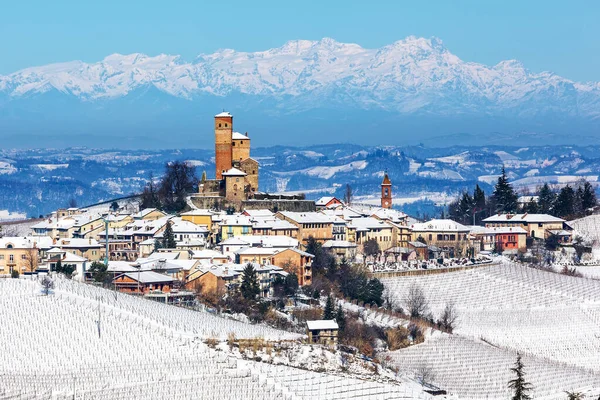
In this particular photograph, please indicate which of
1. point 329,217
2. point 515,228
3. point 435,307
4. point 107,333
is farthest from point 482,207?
point 107,333

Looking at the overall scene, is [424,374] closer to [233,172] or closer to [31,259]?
[31,259]

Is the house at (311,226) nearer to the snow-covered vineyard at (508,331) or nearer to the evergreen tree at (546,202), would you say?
the snow-covered vineyard at (508,331)

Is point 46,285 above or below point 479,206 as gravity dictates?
below

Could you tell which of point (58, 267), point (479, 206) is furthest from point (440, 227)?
point (58, 267)

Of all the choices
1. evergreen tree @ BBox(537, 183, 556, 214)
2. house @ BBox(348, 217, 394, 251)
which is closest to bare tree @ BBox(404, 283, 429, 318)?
house @ BBox(348, 217, 394, 251)

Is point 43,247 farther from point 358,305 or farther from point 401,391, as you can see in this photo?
point 401,391

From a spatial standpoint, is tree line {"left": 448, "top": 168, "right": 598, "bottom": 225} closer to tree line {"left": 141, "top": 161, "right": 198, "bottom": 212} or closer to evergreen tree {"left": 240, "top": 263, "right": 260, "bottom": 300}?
tree line {"left": 141, "top": 161, "right": 198, "bottom": 212}
